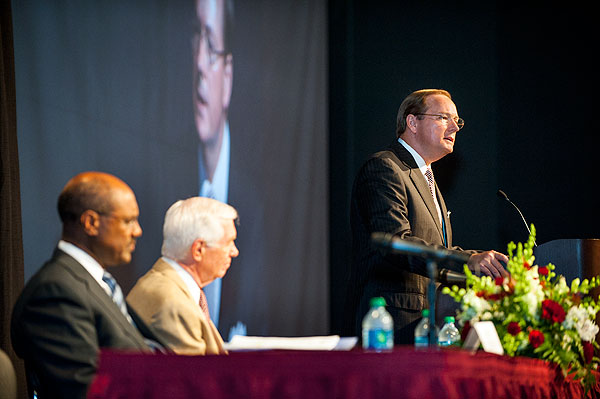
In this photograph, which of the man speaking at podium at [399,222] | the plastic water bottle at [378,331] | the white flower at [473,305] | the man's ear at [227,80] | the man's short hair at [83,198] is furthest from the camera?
the man's ear at [227,80]

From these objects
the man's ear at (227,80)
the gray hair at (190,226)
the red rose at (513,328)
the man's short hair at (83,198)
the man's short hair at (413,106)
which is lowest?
the red rose at (513,328)

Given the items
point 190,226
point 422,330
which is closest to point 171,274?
point 190,226

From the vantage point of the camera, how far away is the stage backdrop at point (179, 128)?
174 inches

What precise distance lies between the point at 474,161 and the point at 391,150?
1670mm

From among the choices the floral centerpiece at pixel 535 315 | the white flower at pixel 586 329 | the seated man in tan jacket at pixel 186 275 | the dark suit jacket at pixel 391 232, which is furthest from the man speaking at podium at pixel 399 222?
the seated man in tan jacket at pixel 186 275

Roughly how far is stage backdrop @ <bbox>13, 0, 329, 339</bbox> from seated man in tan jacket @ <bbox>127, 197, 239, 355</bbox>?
1.66 m

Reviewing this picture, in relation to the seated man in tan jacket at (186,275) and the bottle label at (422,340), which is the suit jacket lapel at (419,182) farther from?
the seated man in tan jacket at (186,275)

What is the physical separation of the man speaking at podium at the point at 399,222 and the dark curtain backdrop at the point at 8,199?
63.7 inches

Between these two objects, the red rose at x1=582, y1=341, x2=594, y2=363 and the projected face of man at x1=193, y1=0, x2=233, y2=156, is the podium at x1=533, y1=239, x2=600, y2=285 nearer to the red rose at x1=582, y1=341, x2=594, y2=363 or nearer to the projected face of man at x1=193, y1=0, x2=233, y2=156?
the red rose at x1=582, y1=341, x2=594, y2=363

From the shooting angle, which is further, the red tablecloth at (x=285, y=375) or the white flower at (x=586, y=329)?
the white flower at (x=586, y=329)

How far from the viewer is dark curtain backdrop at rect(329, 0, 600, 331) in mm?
5461

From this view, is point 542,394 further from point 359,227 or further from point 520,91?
point 520,91

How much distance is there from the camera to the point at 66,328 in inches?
87.8

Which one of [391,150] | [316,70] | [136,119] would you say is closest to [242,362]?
[391,150]
